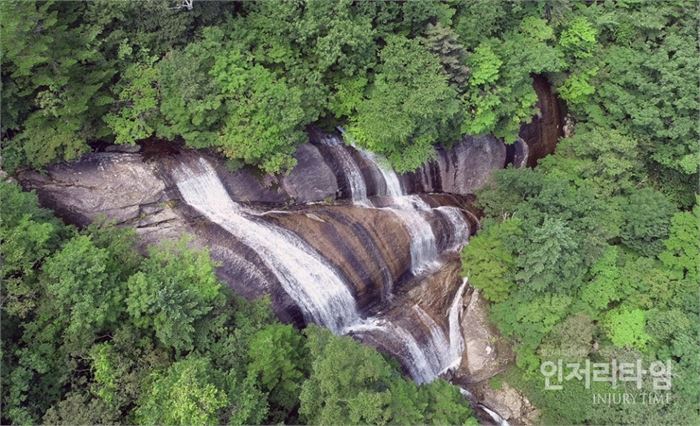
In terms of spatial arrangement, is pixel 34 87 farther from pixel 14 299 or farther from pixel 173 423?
pixel 173 423

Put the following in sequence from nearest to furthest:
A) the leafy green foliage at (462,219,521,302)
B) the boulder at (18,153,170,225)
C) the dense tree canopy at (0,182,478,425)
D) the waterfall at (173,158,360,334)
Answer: the dense tree canopy at (0,182,478,425) → the boulder at (18,153,170,225) → the waterfall at (173,158,360,334) → the leafy green foliage at (462,219,521,302)

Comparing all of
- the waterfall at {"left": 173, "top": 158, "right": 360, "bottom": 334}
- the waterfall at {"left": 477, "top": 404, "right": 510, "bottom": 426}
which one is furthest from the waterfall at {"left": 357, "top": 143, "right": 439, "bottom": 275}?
the waterfall at {"left": 477, "top": 404, "right": 510, "bottom": 426}

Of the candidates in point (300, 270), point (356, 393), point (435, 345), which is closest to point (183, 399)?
point (356, 393)

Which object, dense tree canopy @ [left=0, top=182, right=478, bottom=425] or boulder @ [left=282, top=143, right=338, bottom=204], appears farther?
boulder @ [left=282, top=143, right=338, bottom=204]

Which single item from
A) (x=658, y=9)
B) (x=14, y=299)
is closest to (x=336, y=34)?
(x=14, y=299)

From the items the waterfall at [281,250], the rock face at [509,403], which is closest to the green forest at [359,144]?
the rock face at [509,403]

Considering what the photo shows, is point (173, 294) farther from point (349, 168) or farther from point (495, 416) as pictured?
point (495, 416)

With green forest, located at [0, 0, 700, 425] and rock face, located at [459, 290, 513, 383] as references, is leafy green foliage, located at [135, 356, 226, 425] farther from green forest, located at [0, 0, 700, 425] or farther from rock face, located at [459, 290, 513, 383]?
rock face, located at [459, 290, 513, 383]
